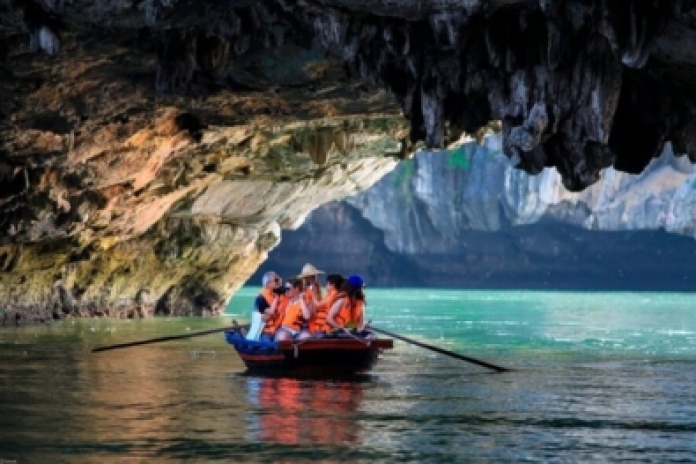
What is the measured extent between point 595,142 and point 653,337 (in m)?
25.5

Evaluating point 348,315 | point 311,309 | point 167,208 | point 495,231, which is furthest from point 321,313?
point 495,231

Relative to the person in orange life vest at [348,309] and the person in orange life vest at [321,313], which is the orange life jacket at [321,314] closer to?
the person in orange life vest at [321,313]

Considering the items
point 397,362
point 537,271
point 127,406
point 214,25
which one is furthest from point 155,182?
point 537,271

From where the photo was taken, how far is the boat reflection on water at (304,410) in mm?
17119

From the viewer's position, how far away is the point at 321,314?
26.5 m

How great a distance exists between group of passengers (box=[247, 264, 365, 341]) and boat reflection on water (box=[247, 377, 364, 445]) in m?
1.36

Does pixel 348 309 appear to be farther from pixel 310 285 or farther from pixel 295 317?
pixel 310 285

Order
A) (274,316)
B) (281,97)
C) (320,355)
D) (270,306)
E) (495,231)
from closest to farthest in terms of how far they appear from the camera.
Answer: (320,355), (274,316), (270,306), (281,97), (495,231)

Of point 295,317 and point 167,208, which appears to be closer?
point 295,317

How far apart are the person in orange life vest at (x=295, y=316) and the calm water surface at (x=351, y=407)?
118 centimetres

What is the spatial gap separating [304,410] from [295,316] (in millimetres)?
6904

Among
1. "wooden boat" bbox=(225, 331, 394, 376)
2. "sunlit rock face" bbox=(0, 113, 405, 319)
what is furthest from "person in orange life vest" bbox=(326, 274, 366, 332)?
"sunlit rock face" bbox=(0, 113, 405, 319)

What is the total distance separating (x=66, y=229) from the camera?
3950cm

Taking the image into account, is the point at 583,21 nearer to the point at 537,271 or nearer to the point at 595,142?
the point at 595,142
